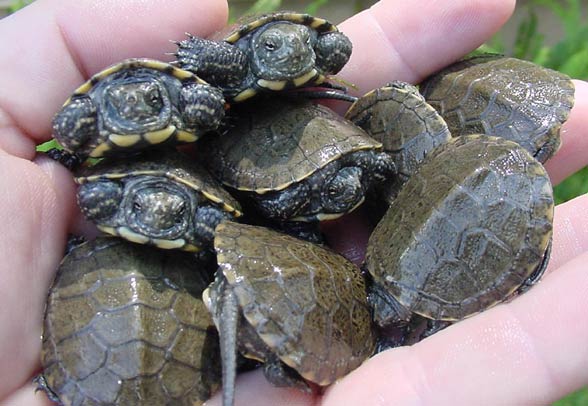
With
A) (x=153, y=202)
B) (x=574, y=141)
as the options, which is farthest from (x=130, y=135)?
(x=574, y=141)

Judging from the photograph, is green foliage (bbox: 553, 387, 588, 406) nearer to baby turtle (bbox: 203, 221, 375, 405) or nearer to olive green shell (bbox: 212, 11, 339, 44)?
baby turtle (bbox: 203, 221, 375, 405)

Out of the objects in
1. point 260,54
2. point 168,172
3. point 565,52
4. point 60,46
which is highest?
point 60,46

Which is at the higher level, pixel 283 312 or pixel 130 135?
pixel 130 135

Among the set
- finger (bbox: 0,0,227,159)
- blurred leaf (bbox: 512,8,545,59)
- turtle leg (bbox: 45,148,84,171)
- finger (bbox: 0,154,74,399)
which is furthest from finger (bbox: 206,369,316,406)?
blurred leaf (bbox: 512,8,545,59)

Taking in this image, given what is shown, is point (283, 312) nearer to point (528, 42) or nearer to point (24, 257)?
point (24, 257)

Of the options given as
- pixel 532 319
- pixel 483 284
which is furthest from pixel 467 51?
pixel 532 319

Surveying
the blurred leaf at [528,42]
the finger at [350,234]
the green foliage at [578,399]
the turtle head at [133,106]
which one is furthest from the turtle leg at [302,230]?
the blurred leaf at [528,42]
